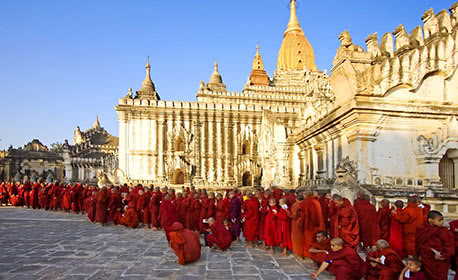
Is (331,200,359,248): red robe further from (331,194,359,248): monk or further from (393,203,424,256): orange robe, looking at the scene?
(393,203,424,256): orange robe

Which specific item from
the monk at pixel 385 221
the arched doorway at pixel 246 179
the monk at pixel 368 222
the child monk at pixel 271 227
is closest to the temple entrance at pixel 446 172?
the monk at pixel 385 221

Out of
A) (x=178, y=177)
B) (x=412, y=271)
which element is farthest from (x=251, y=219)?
(x=178, y=177)

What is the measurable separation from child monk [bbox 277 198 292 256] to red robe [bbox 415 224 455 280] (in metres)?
3.09

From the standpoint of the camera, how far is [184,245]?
679 centimetres

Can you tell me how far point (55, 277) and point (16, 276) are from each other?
79 cm

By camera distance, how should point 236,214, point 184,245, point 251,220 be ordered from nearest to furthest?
point 184,245 → point 251,220 → point 236,214

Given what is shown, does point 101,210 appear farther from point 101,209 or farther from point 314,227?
point 314,227

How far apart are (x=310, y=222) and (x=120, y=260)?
4.38 metres

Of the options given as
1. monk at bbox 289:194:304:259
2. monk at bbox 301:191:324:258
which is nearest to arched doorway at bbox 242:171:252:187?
monk at bbox 289:194:304:259

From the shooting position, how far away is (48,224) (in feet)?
40.7

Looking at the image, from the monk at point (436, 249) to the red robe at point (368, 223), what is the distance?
1.97 meters

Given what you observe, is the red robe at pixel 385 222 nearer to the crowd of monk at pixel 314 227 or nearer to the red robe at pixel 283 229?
the crowd of monk at pixel 314 227

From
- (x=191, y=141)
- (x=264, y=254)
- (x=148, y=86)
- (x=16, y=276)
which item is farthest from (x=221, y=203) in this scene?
(x=148, y=86)

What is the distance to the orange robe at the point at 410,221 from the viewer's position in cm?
679
